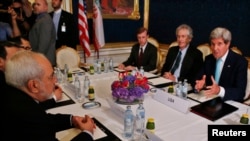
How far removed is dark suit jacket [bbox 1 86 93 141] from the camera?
1008 mm

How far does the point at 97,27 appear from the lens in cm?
427

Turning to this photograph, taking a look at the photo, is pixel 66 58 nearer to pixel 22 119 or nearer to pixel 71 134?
pixel 71 134

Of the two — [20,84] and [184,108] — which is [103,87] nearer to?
[184,108]

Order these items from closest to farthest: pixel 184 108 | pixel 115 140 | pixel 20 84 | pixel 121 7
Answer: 1. pixel 20 84
2. pixel 115 140
3. pixel 184 108
4. pixel 121 7

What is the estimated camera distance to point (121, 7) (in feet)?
15.8

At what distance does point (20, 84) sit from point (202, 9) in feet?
12.1

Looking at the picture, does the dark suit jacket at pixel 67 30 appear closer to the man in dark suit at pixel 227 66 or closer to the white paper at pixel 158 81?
the white paper at pixel 158 81

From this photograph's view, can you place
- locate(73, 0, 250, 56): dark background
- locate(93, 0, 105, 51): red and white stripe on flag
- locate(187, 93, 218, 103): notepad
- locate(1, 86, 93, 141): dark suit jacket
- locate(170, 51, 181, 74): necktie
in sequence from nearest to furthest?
locate(1, 86, 93, 141): dark suit jacket < locate(187, 93, 218, 103): notepad < locate(170, 51, 181, 74): necktie < locate(73, 0, 250, 56): dark background < locate(93, 0, 105, 51): red and white stripe on flag

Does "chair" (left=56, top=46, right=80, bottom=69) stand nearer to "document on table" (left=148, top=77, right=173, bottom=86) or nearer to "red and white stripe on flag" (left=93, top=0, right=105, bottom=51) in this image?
"red and white stripe on flag" (left=93, top=0, right=105, bottom=51)

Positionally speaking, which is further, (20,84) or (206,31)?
(206,31)

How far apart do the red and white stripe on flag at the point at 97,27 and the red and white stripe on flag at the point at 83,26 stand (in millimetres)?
167

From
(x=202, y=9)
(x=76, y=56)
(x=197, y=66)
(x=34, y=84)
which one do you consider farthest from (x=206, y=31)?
(x=34, y=84)

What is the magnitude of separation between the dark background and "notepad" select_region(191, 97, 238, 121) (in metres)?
2.14

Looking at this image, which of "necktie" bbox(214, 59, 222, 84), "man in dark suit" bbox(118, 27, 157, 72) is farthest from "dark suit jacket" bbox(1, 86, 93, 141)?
"man in dark suit" bbox(118, 27, 157, 72)
